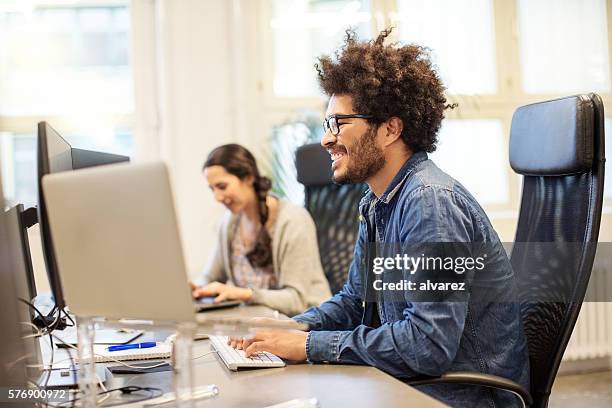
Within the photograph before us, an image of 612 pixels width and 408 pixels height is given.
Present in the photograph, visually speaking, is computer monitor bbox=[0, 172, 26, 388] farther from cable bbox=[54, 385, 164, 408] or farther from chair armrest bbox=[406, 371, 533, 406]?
chair armrest bbox=[406, 371, 533, 406]

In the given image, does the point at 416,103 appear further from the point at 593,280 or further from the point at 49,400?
the point at 49,400

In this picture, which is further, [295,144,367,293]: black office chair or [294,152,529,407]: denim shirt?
[295,144,367,293]: black office chair

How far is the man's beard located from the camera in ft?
5.07

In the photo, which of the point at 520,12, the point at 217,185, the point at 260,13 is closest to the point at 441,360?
the point at 217,185

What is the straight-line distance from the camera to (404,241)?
1375 millimetres

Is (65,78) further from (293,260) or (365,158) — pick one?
(365,158)

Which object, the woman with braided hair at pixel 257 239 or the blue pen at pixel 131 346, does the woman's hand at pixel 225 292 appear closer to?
the woman with braided hair at pixel 257 239

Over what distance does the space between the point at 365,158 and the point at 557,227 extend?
1.42 ft

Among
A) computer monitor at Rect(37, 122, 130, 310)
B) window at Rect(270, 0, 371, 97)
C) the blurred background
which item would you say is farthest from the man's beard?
window at Rect(270, 0, 371, 97)

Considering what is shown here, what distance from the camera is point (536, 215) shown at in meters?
1.60

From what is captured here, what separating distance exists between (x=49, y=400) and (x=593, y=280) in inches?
42.0

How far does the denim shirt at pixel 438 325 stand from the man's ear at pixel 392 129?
0.27 feet

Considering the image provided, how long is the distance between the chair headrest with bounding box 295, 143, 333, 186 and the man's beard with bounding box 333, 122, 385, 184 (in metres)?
1.34

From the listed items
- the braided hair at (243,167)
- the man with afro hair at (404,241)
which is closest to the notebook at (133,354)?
the man with afro hair at (404,241)
